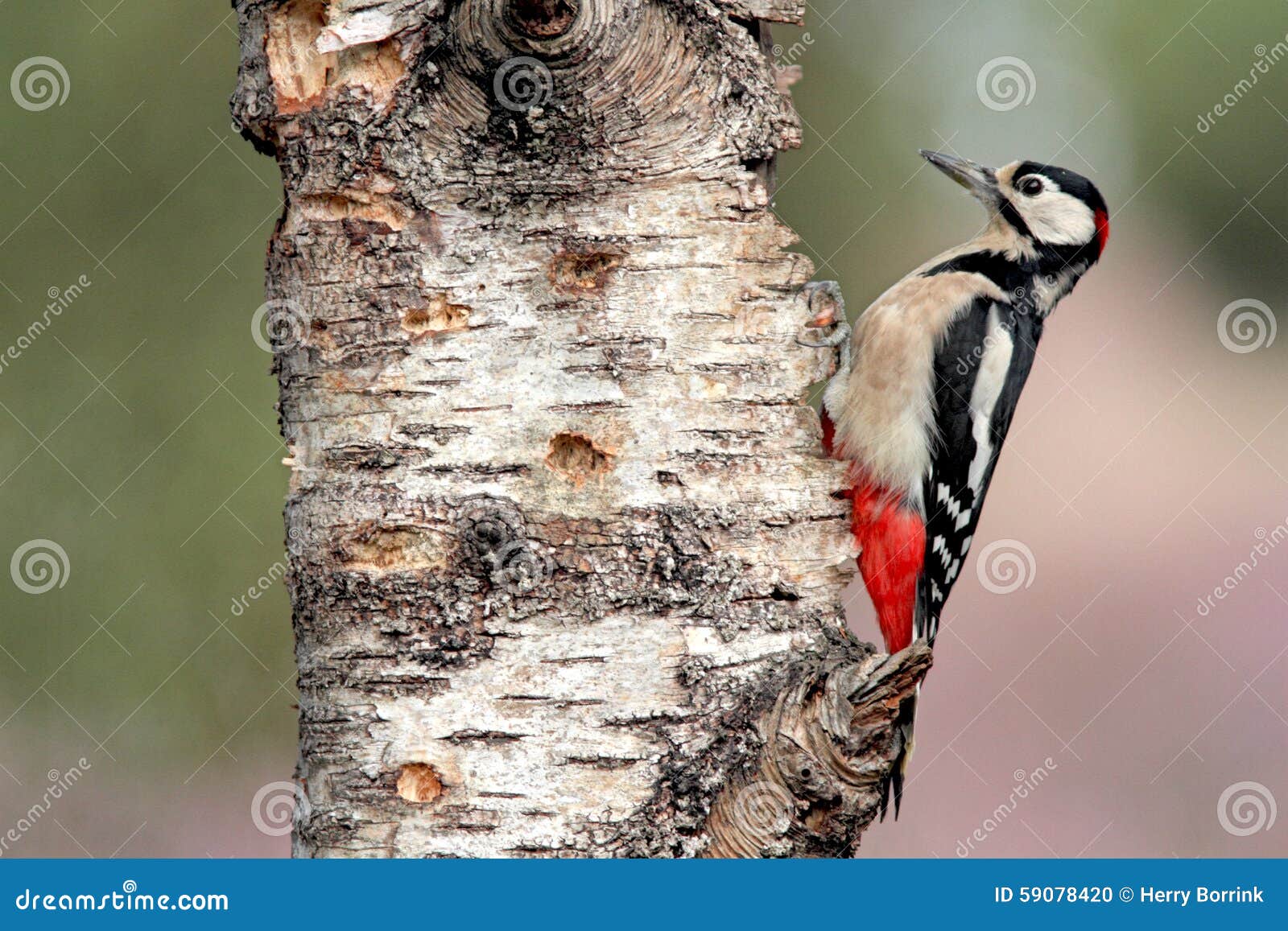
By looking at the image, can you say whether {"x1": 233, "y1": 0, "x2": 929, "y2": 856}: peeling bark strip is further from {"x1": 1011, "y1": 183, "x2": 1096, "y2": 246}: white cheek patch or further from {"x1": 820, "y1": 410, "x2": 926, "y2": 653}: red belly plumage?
{"x1": 1011, "y1": 183, "x2": 1096, "y2": 246}: white cheek patch

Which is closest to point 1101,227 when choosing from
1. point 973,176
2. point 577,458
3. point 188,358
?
point 973,176

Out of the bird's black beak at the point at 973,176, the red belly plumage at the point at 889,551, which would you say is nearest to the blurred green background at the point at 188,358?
the bird's black beak at the point at 973,176

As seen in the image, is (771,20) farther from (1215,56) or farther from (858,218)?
(1215,56)

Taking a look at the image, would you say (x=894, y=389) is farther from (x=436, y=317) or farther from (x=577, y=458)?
(x=436, y=317)

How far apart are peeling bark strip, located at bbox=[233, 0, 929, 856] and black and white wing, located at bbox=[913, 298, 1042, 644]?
152 centimetres

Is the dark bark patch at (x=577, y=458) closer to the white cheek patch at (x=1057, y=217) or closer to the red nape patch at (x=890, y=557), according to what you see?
the red nape patch at (x=890, y=557)

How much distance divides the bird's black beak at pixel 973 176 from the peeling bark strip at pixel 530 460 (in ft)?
6.22

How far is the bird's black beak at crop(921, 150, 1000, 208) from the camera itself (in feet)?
12.8

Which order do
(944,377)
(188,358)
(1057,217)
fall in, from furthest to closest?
(188,358) < (1057,217) < (944,377)

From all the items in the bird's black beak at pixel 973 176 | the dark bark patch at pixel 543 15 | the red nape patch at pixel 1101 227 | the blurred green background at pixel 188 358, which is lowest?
the blurred green background at pixel 188 358

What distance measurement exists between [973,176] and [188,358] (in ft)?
9.29

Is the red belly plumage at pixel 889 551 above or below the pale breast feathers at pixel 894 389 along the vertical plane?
below

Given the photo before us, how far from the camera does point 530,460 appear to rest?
213 cm

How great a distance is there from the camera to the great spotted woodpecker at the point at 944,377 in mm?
3455
